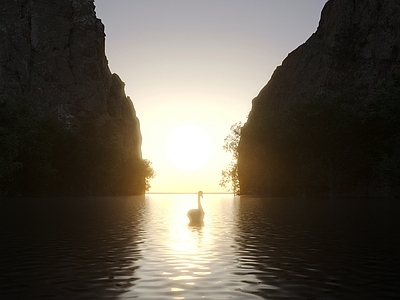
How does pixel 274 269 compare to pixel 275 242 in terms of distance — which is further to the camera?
pixel 275 242

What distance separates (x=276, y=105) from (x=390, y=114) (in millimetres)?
118091

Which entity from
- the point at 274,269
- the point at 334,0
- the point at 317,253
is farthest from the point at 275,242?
the point at 334,0

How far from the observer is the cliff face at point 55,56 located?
541 feet

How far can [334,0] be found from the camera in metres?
172

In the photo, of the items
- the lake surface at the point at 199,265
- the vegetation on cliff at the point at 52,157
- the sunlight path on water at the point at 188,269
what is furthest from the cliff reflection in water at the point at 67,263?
the vegetation on cliff at the point at 52,157

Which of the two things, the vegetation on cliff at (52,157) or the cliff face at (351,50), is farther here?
the cliff face at (351,50)

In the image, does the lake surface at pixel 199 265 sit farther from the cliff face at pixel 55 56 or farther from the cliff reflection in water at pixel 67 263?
the cliff face at pixel 55 56

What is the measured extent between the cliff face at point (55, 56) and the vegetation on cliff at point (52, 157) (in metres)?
22.6

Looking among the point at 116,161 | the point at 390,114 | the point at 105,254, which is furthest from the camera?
the point at 116,161

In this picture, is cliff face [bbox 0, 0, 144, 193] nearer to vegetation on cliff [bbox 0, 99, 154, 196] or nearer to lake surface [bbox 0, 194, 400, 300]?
vegetation on cliff [bbox 0, 99, 154, 196]

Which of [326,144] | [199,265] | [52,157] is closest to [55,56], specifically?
[52,157]

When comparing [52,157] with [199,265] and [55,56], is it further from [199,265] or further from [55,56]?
[199,265]

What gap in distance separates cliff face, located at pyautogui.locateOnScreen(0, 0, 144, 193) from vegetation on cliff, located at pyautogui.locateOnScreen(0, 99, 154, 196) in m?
22.6

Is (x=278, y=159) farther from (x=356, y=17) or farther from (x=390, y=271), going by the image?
(x=390, y=271)
